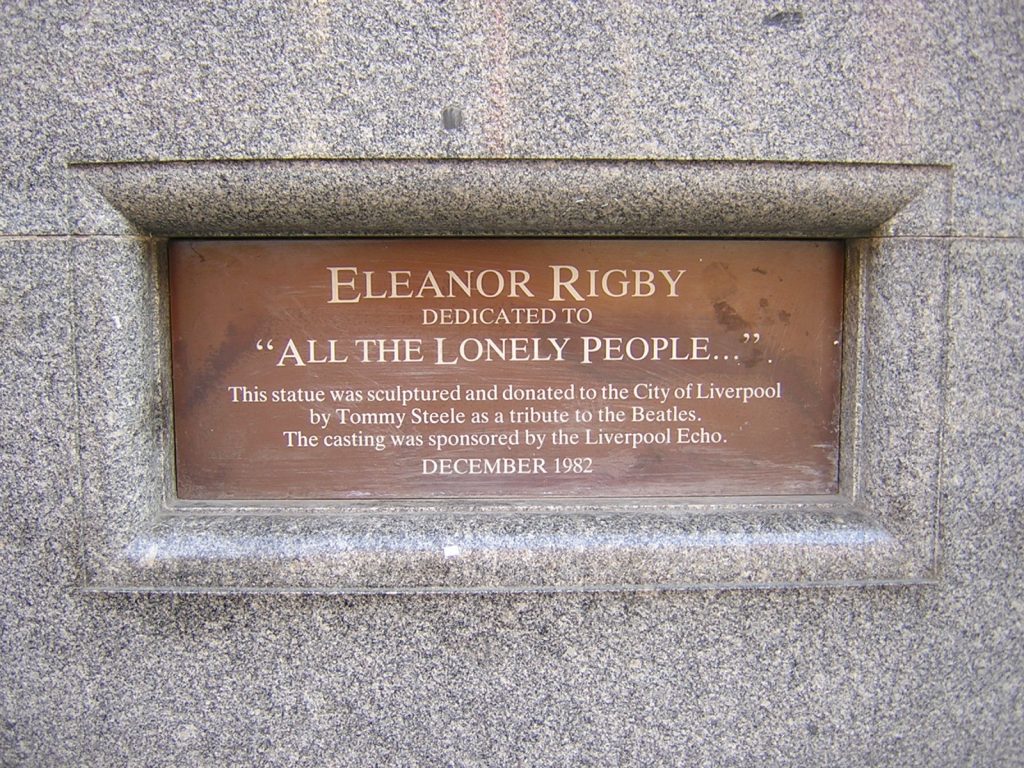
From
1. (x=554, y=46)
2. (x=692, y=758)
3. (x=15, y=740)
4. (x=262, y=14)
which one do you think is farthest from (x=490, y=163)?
(x=15, y=740)

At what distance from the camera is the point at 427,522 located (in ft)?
6.14

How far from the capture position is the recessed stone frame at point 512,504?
5.73 feet

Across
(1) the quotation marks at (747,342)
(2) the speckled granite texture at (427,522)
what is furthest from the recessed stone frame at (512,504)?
(1) the quotation marks at (747,342)

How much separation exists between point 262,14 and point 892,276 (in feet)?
6.37

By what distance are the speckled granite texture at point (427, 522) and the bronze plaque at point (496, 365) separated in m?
0.15

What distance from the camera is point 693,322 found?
1.90 metres

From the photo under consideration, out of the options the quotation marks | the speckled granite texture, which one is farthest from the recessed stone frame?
the quotation marks

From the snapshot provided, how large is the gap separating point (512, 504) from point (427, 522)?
27 cm

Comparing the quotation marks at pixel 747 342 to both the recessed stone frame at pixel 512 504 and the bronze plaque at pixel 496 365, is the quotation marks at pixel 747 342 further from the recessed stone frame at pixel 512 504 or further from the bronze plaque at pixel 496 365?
the recessed stone frame at pixel 512 504

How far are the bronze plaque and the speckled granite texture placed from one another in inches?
5.9

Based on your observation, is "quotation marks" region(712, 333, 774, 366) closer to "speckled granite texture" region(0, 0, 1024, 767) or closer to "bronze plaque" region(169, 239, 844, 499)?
"bronze plaque" region(169, 239, 844, 499)

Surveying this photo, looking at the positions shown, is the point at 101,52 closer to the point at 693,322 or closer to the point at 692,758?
the point at 693,322

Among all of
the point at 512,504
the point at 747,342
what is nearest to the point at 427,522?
the point at 512,504

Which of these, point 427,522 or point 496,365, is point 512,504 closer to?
point 427,522
